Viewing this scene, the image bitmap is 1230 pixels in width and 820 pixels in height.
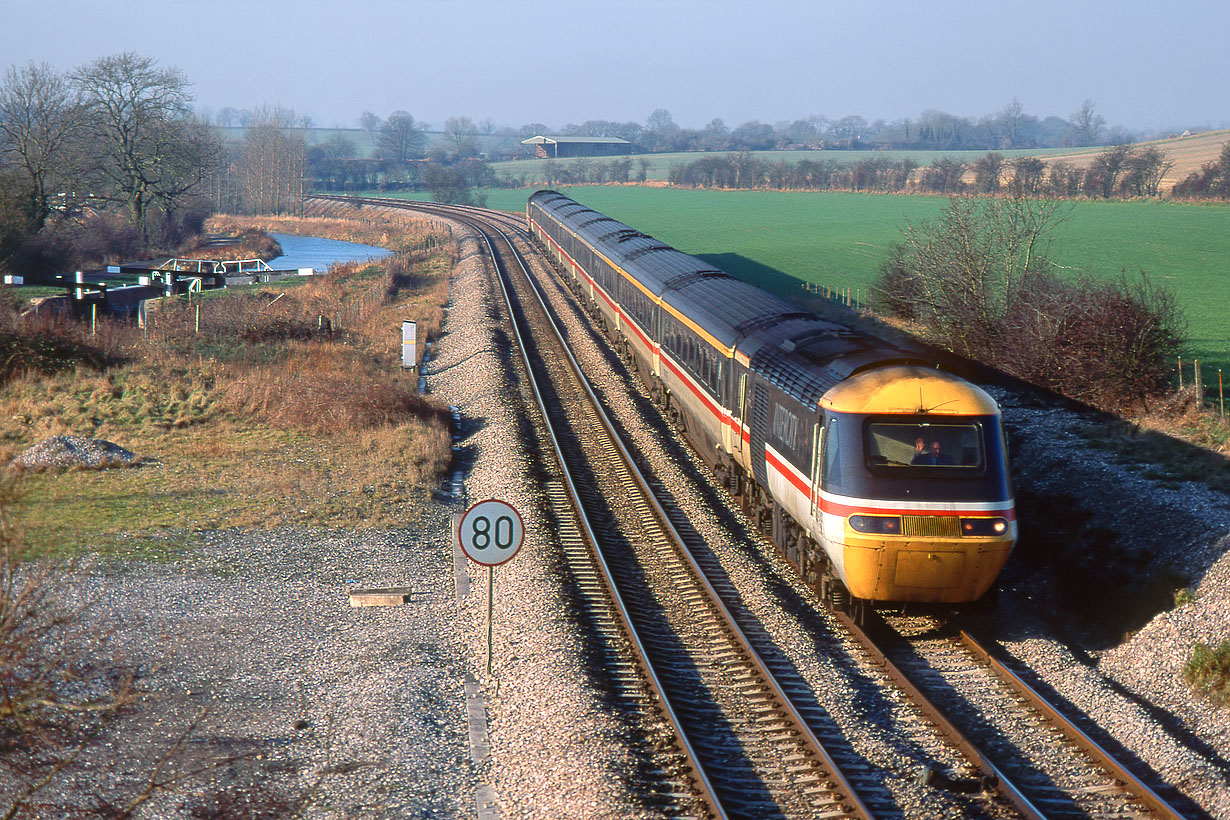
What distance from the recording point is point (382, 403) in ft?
72.2

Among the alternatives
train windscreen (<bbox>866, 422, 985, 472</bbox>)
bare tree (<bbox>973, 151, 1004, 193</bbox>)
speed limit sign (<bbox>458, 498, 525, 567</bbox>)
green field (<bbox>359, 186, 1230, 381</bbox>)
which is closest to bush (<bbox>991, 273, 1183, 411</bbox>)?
green field (<bbox>359, 186, 1230, 381</bbox>)

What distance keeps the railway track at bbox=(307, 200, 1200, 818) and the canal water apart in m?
51.0

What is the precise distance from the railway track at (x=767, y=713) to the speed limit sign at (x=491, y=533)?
171 centimetres

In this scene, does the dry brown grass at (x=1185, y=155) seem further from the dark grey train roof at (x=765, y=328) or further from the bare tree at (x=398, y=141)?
the bare tree at (x=398, y=141)

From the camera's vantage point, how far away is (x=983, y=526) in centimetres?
1052

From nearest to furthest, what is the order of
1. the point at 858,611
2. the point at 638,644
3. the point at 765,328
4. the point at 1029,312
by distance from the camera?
the point at 638,644 → the point at 858,611 → the point at 765,328 → the point at 1029,312

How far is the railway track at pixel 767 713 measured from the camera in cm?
825

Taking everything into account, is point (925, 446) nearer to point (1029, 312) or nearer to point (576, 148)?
point (1029, 312)

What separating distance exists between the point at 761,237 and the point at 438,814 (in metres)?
65.4

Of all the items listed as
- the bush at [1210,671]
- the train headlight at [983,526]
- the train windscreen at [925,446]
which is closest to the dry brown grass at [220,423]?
the train windscreen at [925,446]

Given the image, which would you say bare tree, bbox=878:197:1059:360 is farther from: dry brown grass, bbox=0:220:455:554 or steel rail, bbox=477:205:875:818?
dry brown grass, bbox=0:220:455:554

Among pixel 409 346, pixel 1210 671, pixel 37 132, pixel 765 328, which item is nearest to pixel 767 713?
pixel 1210 671

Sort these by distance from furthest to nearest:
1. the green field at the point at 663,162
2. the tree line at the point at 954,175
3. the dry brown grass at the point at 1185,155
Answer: the green field at the point at 663,162, the dry brown grass at the point at 1185,155, the tree line at the point at 954,175

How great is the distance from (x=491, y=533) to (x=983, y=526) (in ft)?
A: 16.9
